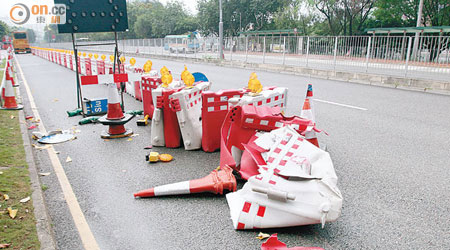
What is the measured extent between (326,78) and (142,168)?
1321 centimetres

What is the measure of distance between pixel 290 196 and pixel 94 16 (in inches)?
248

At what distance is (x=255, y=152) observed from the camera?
384cm

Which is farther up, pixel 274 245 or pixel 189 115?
pixel 189 115

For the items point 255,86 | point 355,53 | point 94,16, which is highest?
point 94,16

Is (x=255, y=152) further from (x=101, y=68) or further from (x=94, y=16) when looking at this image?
(x=101, y=68)

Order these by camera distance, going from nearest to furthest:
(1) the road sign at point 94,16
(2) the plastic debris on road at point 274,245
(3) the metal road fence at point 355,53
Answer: (2) the plastic debris on road at point 274,245
(1) the road sign at point 94,16
(3) the metal road fence at point 355,53

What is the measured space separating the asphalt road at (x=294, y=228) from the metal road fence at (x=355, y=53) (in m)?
6.80

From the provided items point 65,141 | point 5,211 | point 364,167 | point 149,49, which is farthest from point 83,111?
point 149,49

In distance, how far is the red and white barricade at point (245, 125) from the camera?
162 inches

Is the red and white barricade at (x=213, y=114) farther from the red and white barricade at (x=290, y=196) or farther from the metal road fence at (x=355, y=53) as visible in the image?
the metal road fence at (x=355, y=53)

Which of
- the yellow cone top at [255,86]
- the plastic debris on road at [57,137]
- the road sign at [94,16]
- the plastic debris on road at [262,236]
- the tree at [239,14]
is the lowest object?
the plastic debris on road at [262,236]

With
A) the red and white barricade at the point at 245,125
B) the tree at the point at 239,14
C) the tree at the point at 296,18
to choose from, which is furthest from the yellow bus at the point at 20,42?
the red and white barricade at the point at 245,125

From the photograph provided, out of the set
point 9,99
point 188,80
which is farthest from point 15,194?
point 9,99

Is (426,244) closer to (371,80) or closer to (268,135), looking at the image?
(268,135)
